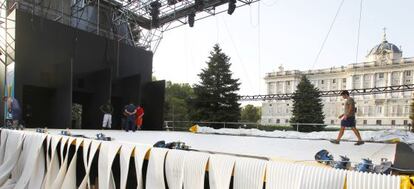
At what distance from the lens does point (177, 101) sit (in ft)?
129

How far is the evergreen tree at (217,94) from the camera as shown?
90.7 ft

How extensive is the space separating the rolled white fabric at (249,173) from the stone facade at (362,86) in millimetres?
48625

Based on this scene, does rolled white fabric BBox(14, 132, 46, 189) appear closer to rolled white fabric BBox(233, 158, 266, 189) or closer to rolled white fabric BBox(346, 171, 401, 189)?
rolled white fabric BBox(233, 158, 266, 189)

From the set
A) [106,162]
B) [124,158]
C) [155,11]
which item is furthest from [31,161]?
[155,11]

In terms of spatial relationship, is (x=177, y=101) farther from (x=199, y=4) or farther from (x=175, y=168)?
(x=175, y=168)

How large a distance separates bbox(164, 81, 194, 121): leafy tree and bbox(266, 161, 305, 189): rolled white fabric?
2759 centimetres

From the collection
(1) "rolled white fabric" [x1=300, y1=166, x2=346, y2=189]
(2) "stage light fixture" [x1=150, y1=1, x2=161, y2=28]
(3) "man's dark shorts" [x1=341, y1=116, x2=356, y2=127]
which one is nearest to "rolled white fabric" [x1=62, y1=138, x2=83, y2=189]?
(1) "rolled white fabric" [x1=300, y1=166, x2=346, y2=189]

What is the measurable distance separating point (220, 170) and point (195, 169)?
0.80 ft

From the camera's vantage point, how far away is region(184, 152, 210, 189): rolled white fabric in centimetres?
263

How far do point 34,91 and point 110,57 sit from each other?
11.8 feet

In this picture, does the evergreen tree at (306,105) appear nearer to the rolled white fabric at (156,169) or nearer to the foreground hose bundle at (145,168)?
the foreground hose bundle at (145,168)

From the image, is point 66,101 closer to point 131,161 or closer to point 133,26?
point 133,26

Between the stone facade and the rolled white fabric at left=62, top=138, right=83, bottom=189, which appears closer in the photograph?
the rolled white fabric at left=62, top=138, right=83, bottom=189

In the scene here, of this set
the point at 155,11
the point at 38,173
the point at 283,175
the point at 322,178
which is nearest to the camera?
the point at 322,178
